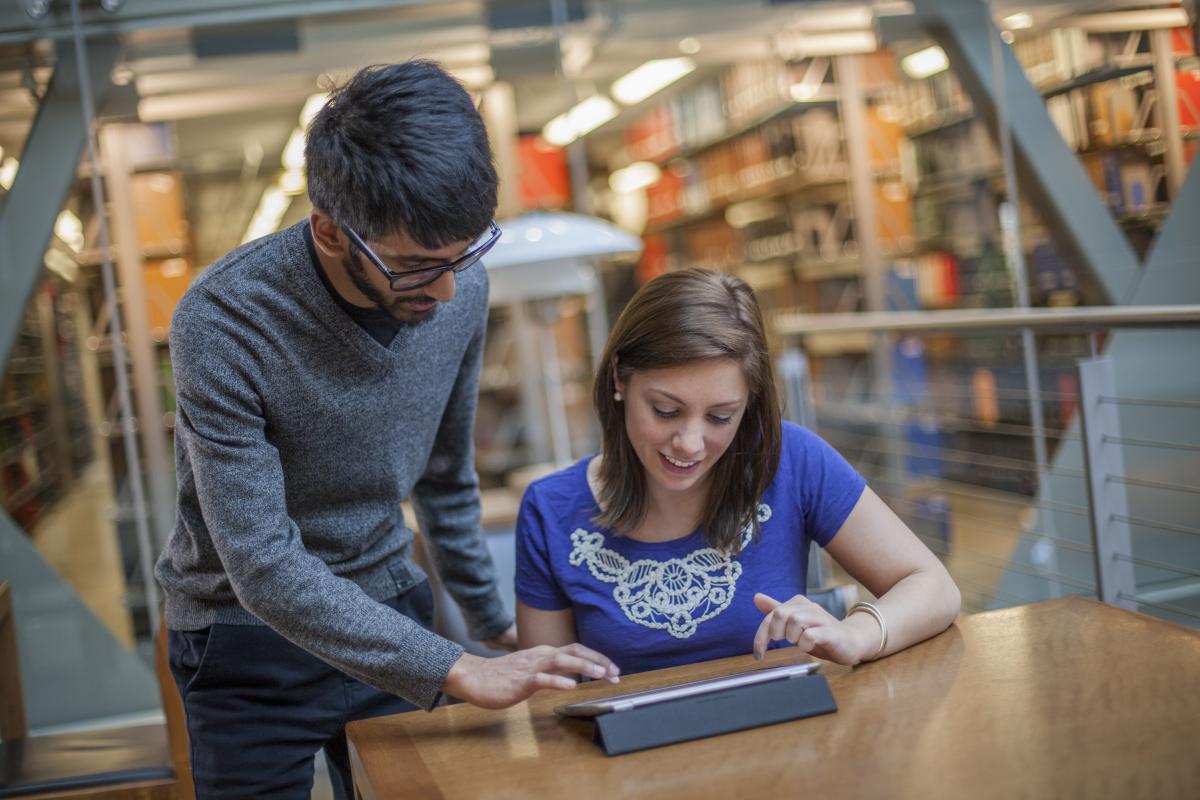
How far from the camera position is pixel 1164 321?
206 cm

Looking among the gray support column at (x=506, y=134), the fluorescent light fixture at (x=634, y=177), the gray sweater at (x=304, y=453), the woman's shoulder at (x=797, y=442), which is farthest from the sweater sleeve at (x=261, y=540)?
the fluorescent light fixture at (x=634, y=177)

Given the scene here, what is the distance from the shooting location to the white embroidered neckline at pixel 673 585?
1.44m

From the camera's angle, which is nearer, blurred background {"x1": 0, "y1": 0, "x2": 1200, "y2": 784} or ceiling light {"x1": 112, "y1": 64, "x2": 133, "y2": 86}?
blurred background {"x1": 0, "y1": 0, "x2": 1200, "y2": 784}

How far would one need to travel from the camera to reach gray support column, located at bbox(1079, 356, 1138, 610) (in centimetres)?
218

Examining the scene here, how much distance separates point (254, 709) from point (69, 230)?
8.26 feet

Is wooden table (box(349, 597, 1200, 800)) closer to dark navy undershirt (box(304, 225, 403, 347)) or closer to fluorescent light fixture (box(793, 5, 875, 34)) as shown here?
dark navy undershirt (box(304, 225, 403, 347))

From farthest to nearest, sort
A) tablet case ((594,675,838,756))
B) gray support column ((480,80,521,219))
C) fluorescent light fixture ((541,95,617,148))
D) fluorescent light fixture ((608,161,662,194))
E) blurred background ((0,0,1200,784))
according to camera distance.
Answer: fluorescent light fixture ((608,161,662,194)) < gray support column ((480,80,521,219)) < fluorescent light fixture ((541,95,617,148)) < blurred background ((0,0,1200,784)) < tablet case ((594,675,838,756))

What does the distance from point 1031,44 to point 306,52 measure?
92.3 inches

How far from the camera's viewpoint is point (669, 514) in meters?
1.51

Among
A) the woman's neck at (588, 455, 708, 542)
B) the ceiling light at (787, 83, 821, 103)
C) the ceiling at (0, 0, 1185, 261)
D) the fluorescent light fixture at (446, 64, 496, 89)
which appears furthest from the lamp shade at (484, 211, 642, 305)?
the ceiling light at (787, 83, 821, 103)

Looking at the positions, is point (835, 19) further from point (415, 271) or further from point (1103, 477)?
point (415, 271)

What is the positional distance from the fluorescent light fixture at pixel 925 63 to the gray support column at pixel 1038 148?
5 cm

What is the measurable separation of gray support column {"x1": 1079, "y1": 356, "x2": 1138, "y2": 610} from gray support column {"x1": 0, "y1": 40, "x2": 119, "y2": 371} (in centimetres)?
276

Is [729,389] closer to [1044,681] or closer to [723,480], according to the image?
[723,480]
